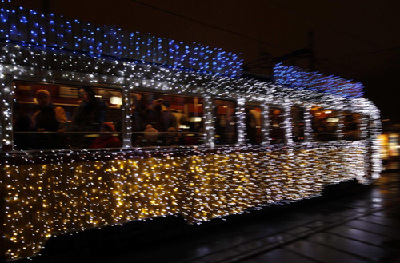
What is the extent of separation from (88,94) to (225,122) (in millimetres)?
2308

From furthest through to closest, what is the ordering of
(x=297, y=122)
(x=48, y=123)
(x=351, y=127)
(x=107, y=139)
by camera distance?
(x=351, y=127) < (x=297, y=122) < (x=107, y=139) < (x=48, y=123)

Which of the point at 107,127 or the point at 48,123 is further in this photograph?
the point at 107,127

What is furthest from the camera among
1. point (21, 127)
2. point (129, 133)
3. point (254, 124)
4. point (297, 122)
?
point (297, 122)

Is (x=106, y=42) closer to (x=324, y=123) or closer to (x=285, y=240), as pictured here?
(x=285, y=240)

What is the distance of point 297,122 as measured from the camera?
6.66m

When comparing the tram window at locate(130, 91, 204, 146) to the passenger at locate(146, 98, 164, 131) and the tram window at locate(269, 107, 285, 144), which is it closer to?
the passenger at locate(146, 98, 164, 131)

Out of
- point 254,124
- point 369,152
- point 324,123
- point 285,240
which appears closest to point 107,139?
point 254,124

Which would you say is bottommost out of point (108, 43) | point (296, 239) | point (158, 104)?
point (296, 239)

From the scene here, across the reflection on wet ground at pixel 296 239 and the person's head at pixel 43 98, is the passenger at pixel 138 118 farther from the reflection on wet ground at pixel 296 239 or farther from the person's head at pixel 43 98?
the reflection on wet ground at pixel 296 239

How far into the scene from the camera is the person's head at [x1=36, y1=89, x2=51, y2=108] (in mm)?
3773

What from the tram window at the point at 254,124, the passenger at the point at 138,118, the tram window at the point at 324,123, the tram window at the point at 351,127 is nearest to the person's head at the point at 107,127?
the passenger at the point at 138,118

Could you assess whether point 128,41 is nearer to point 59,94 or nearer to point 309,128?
point 59,94

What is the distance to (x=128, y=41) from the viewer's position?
15.0 ft

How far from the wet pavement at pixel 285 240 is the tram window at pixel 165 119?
140cm
